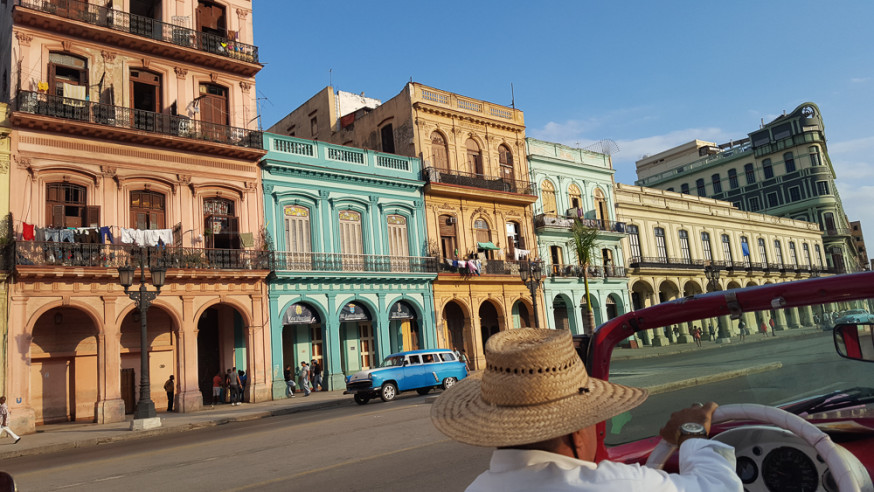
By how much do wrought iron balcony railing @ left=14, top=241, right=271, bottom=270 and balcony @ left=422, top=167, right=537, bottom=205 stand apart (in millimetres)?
9918

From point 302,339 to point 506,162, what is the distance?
51.8 ft

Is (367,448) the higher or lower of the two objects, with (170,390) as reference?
lower

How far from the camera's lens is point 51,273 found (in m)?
18.6

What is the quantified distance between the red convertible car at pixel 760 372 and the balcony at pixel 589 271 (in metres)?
31.4

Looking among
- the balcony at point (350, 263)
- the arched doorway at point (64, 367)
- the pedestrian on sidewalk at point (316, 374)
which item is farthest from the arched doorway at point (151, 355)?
the pedestrian on sidewalk at point (316, 374)

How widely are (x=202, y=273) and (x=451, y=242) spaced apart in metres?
13.1

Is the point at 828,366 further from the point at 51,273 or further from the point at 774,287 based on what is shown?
the point at 51,273

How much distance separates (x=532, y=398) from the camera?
1.94m

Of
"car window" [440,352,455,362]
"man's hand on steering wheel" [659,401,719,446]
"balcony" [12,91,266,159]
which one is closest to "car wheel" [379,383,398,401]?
"car window" [440,352,455,362]

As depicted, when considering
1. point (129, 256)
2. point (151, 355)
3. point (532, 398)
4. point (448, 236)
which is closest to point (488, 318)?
point (448, 236)

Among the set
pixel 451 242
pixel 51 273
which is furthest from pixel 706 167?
pixel 51 273

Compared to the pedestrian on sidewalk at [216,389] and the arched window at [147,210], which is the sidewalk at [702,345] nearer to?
the pedestrian on sidewalk at [216,389]

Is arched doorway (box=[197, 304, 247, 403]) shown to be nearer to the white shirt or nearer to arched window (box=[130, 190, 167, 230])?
arched window (box=[130, 190, 167, 230])

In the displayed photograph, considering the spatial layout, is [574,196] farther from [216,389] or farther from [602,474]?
[602,474]
